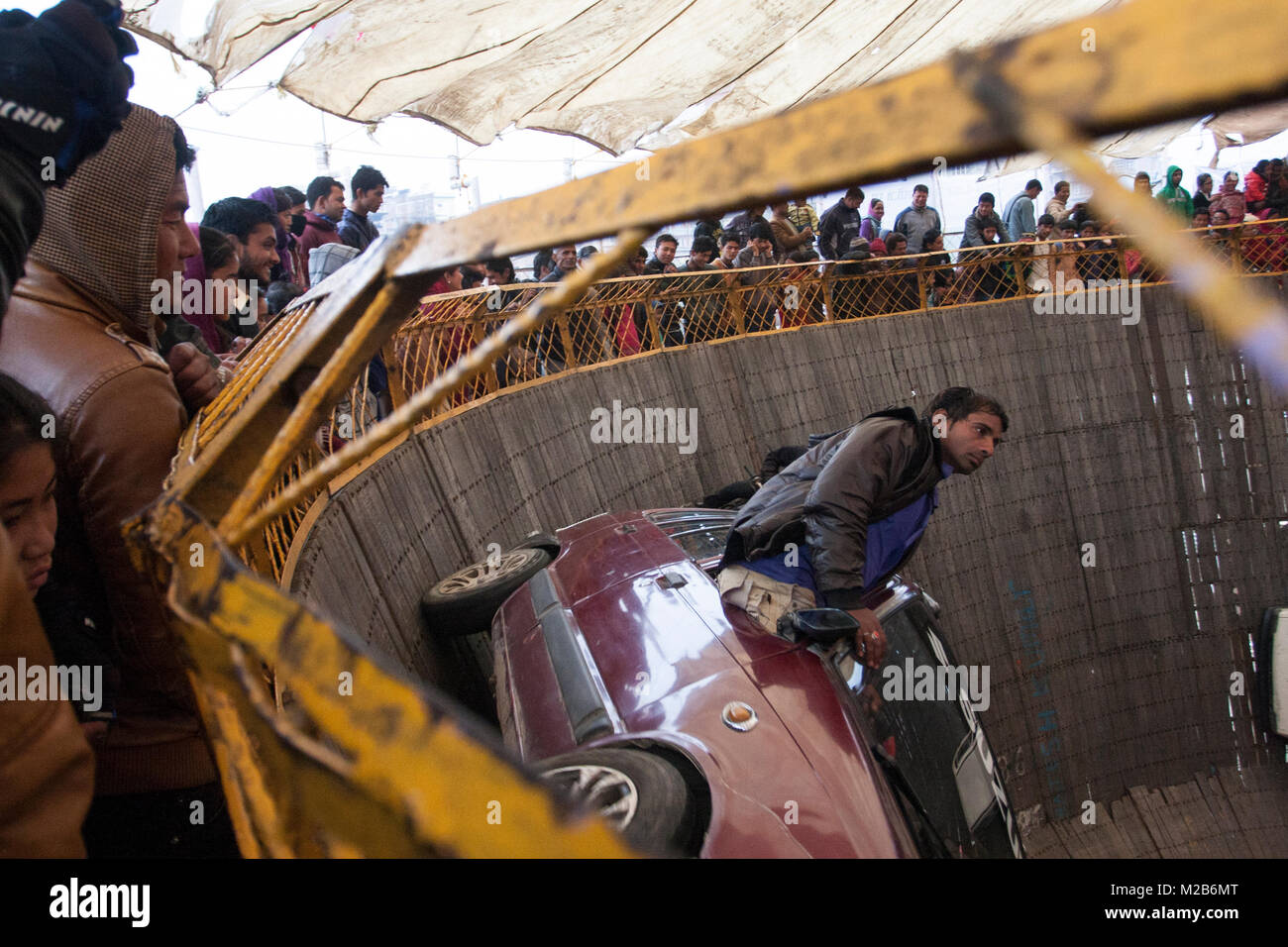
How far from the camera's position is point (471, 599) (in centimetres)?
403

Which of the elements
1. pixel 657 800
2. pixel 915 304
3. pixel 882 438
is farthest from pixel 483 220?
pixel 915 304

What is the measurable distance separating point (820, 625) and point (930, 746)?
534mm

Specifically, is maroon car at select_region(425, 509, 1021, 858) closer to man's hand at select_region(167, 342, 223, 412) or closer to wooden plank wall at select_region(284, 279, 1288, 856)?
man's hand at select_region(167, 342, 223, 412)

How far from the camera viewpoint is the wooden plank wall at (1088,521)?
26.6 ft

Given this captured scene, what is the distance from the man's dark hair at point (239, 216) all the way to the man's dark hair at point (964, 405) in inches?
131

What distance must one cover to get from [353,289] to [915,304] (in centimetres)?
891

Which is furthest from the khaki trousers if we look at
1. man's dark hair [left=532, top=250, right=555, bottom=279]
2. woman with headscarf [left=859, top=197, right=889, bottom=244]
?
woman with headscarf [left=859, top=197, right=889, bottom=244]

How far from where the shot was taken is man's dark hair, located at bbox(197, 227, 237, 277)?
3.50 m

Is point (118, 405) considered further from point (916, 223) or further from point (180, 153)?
point (916, 223)

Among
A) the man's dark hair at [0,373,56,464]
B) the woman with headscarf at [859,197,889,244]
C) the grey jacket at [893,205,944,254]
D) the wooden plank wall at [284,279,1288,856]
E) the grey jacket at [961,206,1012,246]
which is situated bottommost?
the wooden plank wall at [284,279,1288,856]

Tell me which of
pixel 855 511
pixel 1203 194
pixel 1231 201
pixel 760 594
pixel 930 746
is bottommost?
pixel 930 746

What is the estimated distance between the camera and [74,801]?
1.12 metres

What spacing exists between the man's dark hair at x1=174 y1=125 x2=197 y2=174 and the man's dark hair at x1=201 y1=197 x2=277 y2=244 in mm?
2187

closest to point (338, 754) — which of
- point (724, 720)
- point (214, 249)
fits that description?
point (724, 720)
